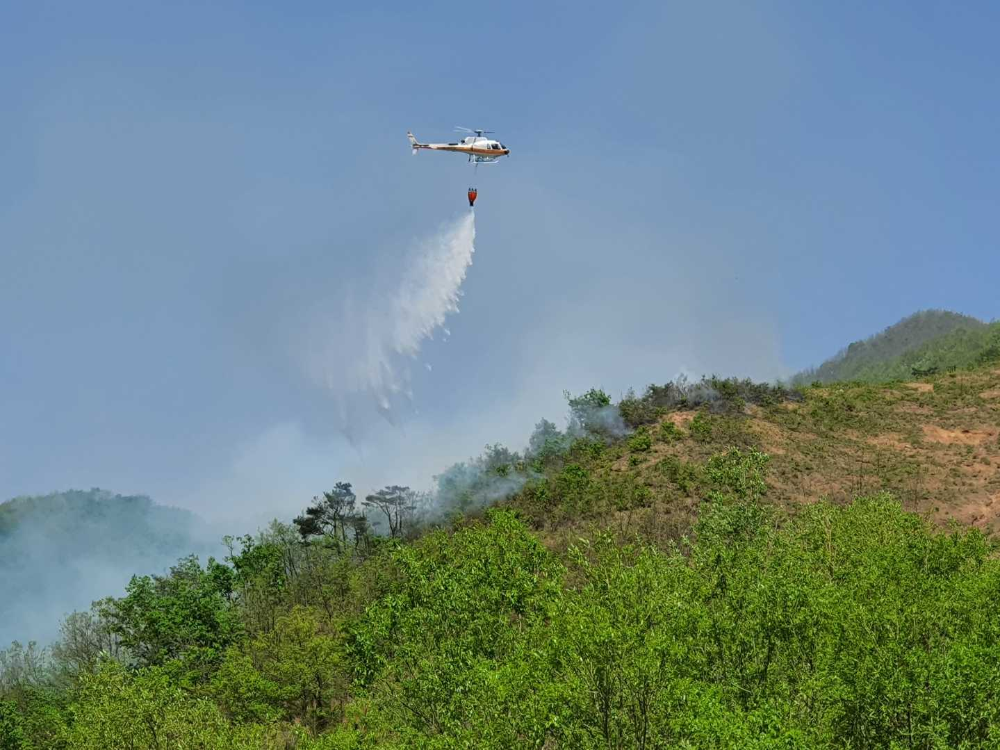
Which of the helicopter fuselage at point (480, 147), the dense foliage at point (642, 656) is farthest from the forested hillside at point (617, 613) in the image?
the helicopter fuselage at point (480, 147)

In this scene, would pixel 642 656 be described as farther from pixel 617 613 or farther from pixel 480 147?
pixel 480 147

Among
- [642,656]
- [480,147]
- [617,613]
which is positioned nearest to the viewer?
[642,656]

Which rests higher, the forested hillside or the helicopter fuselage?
the helicopter fuselage

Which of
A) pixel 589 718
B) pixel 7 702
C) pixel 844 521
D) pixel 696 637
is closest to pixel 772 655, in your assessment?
pixel 696 637

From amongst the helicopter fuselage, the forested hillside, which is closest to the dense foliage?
the forested hillside

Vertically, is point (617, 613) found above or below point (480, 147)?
below

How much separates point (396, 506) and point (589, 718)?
9952cm

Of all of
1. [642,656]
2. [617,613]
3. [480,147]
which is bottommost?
[642,656]

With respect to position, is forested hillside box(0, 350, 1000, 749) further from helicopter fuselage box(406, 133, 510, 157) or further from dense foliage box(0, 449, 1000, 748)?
helicopter fuselage box(406, 133, 510, 157)

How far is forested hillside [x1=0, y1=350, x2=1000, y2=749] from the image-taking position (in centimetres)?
3466

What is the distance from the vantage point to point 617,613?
124 ft

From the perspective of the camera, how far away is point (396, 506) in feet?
437

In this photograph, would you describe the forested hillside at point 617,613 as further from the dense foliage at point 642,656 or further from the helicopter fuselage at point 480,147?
the helicopter fuselage at point 480,147

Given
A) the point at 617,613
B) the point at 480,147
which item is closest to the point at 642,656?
the point at 617,613
